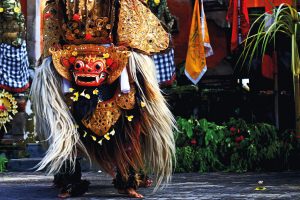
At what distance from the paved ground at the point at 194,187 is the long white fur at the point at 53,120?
47cm

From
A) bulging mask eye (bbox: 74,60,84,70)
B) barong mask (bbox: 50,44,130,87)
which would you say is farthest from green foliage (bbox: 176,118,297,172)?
bulging mask eye (bbox: 74,60,84,70)

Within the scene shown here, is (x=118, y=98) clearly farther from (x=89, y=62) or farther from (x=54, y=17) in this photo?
(x=54, y=17)

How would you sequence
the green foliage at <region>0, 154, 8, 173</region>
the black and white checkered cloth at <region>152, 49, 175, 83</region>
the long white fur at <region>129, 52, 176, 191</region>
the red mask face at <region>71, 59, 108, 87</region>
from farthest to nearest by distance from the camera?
the green foliage at <region>0, 154, 8, 173</region>, the black and white checkered cloth at <region>152, 49, 175, 83</region>, the long white fur at <region>129, 52, 176, 191</region>, the red mask face at <region>71, 59, 108, 87</region>

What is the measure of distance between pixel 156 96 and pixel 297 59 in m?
3.02

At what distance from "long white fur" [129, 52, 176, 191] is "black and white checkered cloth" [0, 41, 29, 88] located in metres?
5.35

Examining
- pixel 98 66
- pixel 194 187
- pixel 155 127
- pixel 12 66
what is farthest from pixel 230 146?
pixel 12 66

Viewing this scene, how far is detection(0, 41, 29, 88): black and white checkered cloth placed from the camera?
10805 millimetres

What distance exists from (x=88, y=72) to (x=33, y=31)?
6.22 meters

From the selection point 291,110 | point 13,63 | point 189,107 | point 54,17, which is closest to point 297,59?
point 291,110

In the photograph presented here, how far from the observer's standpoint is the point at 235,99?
10.5 metres

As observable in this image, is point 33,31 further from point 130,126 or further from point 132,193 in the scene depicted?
point 132,193

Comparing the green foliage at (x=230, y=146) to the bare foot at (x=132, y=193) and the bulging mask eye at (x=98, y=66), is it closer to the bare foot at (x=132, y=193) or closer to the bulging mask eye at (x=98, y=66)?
the bare foot at (x=132, y=193)

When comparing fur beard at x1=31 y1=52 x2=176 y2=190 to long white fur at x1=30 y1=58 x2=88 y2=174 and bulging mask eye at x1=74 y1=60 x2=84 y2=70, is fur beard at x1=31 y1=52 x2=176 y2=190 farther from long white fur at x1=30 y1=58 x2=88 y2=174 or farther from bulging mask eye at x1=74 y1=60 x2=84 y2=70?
bulging mask eye at x1=74 y1=60 x2=84 y2=70

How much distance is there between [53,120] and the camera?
18.5ft
